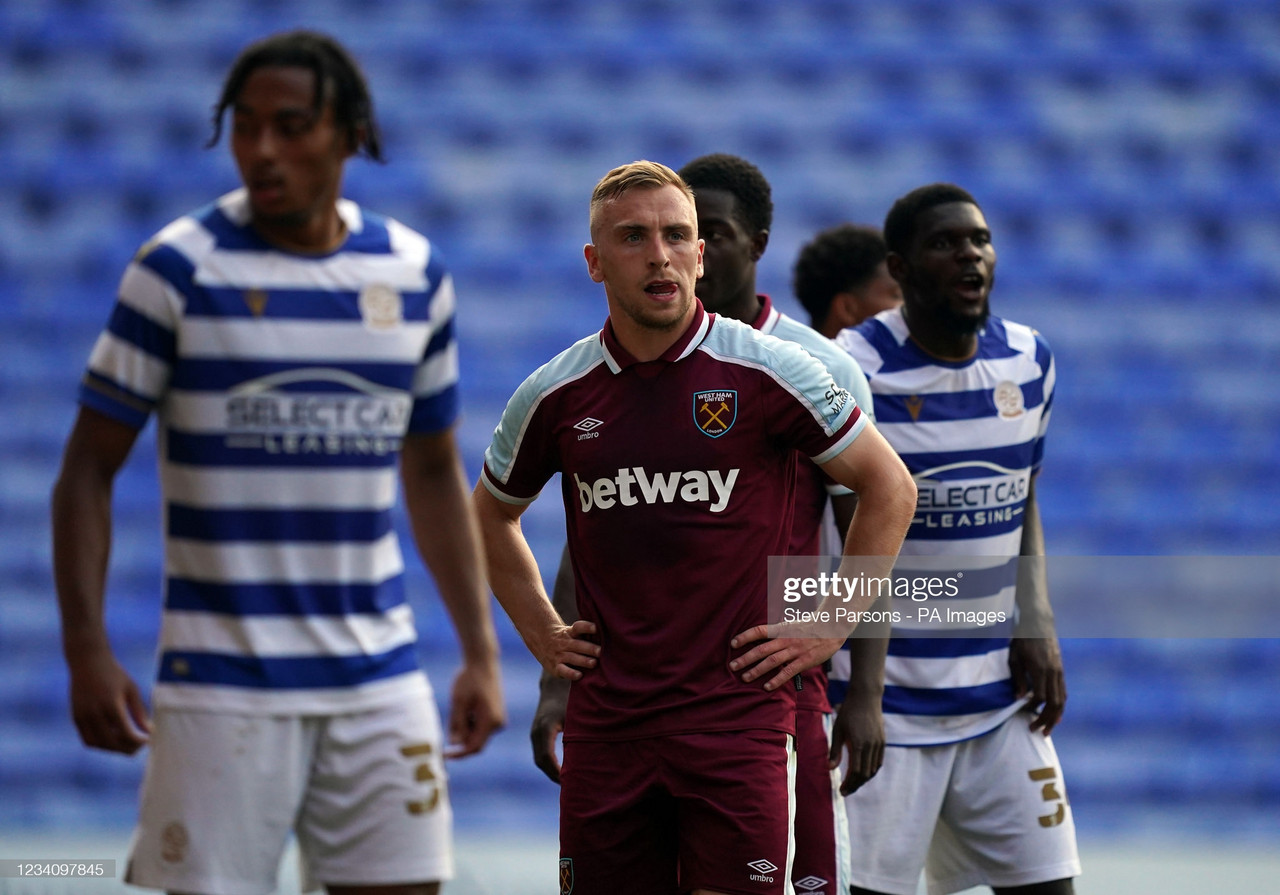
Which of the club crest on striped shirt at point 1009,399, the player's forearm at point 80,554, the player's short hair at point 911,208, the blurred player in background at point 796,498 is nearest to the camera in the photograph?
the player's forearm at point 80,554

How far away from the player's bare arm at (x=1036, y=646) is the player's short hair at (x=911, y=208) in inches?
29.8

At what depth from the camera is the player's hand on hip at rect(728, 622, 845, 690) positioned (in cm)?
314

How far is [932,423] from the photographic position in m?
4.09

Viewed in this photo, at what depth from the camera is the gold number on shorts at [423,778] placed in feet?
9.64

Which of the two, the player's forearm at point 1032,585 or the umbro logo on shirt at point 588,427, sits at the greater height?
the umbro logo on shirt at point 588,427

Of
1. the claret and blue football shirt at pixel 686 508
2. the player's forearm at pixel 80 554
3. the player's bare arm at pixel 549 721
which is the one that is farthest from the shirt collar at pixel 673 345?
the player's forearm at pixel 80 554

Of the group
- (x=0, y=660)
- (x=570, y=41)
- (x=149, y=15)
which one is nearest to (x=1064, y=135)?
(x=570, y=41)

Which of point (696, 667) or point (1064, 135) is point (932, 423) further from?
point (1064, 135)

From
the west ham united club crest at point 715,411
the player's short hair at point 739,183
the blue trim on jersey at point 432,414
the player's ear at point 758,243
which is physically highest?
the player's short hair at point 739,183

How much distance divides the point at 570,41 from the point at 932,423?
20.0 feet

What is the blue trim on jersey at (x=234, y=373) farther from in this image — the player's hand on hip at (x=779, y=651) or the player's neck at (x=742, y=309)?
the player's neck at (x=742, y=309)

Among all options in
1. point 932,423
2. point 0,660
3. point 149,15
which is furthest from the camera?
point 149,15

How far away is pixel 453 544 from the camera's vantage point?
3.15 metres

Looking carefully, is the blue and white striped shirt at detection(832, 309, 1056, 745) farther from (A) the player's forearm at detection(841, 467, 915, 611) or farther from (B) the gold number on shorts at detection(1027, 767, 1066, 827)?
(A) the player's forearm at detection(841, 467, 915, 611)
